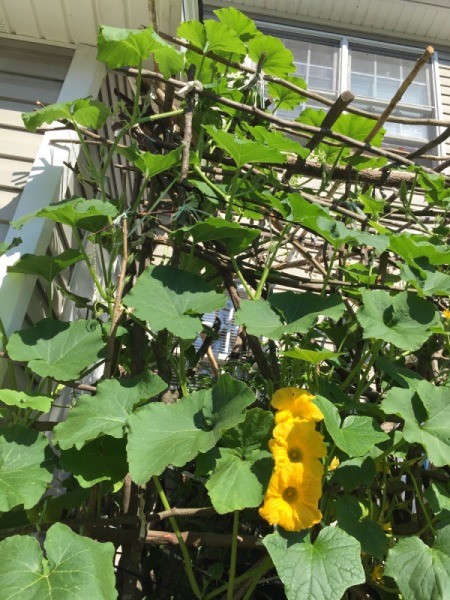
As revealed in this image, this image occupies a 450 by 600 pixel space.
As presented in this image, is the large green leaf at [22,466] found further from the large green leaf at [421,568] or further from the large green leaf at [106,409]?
the large green leaf at [421,568]

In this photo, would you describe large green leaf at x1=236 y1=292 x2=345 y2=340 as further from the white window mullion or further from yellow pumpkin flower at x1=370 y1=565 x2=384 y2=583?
the white window mullion

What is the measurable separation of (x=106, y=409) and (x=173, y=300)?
297 mm

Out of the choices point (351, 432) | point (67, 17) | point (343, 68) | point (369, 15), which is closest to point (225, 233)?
point (351, 432)

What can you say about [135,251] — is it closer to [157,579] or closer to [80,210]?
[80,210]

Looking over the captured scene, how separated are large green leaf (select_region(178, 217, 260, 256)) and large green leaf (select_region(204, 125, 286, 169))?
0.18m

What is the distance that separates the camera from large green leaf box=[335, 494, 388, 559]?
42.9 inches

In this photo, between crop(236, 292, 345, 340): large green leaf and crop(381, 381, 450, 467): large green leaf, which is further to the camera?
crop(236, 292, 345, 340): large green leaf

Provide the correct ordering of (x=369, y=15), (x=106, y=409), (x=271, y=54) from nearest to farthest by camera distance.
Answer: (x=106, y=409)
(x=271, y=54)
(x=369, y=15)

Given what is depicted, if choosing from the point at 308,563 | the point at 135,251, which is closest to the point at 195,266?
the point at 135,251

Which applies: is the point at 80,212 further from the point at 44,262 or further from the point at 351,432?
the point at 351,432

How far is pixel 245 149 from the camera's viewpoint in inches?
55.3

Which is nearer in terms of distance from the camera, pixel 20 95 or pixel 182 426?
pixel 182 426

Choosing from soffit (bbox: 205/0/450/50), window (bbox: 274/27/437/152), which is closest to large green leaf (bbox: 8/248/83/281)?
window (bbox: 274/27/437/152)

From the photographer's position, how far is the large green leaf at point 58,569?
865 mm
